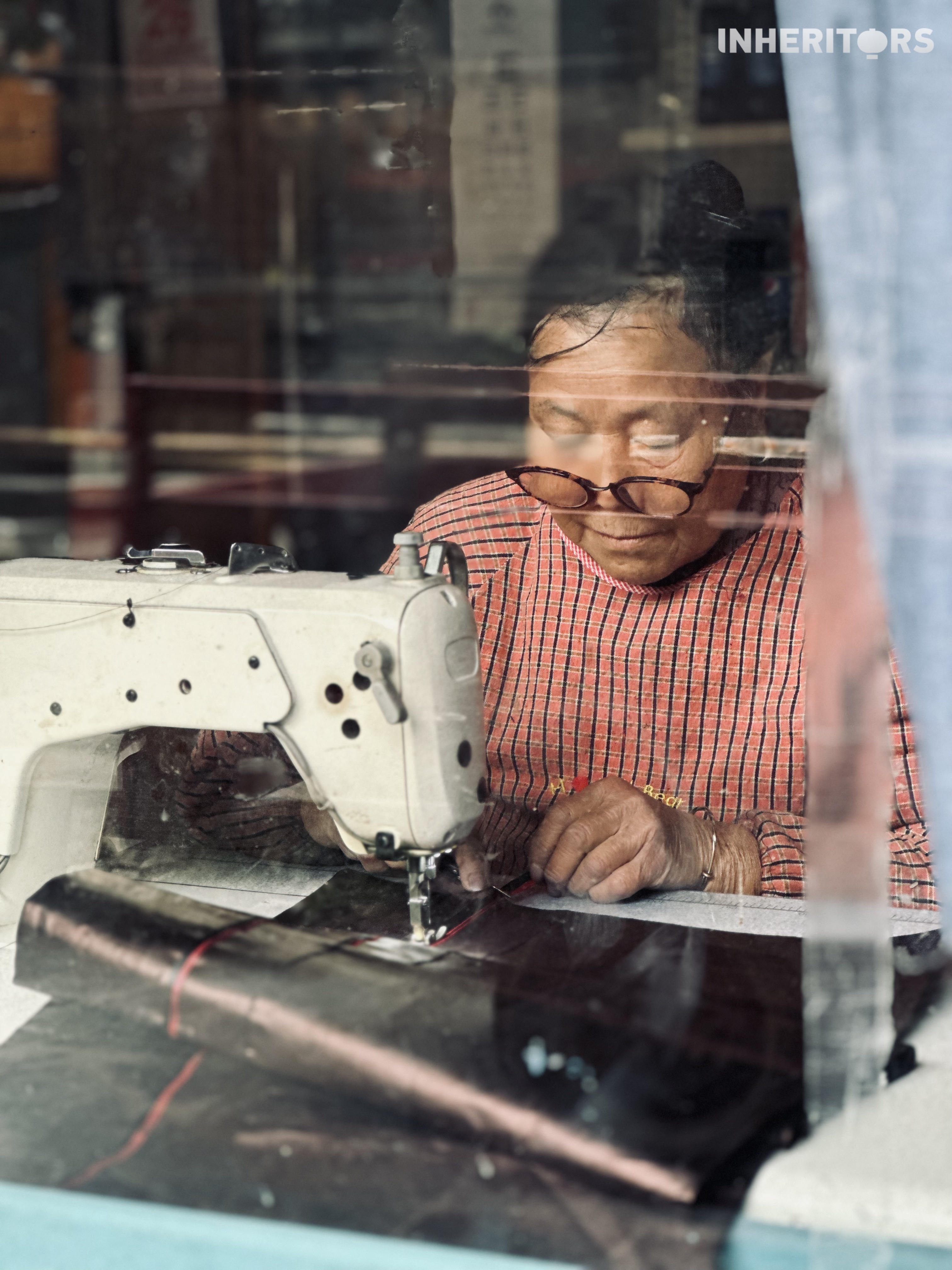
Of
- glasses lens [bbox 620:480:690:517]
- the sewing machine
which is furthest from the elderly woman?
the sewing machine

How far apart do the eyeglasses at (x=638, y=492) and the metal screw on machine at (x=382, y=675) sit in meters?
0.55

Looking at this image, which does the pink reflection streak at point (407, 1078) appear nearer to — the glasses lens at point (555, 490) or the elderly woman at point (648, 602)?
the elderly woman at point (648, 602)

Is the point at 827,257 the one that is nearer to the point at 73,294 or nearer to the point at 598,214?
the point at 598,214

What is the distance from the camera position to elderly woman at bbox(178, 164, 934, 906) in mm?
1521

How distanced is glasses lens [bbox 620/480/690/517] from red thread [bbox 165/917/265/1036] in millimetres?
768

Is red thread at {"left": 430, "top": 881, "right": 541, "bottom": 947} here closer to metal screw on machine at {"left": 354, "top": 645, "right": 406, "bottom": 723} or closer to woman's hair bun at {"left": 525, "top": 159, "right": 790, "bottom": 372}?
metal screw on machine at {"left": 354, "top": 645, "right": 406, "bottom": 723}

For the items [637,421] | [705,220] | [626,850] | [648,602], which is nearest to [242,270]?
[705,220]

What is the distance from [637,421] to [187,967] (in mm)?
846

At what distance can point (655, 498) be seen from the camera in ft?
5.54

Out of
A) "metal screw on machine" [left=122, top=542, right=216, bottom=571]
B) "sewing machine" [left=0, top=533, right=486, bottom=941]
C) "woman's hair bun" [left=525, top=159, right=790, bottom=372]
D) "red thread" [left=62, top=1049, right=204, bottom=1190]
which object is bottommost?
"red thread" [left=62, top=1049, right=204, bottom=1190]

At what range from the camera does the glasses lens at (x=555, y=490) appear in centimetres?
174

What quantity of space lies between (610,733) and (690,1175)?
0.94m

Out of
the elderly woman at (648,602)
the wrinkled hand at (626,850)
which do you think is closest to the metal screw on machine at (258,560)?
the elderly woman at (648,602)

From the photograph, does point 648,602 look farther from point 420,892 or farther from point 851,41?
Answer: point 851,41
